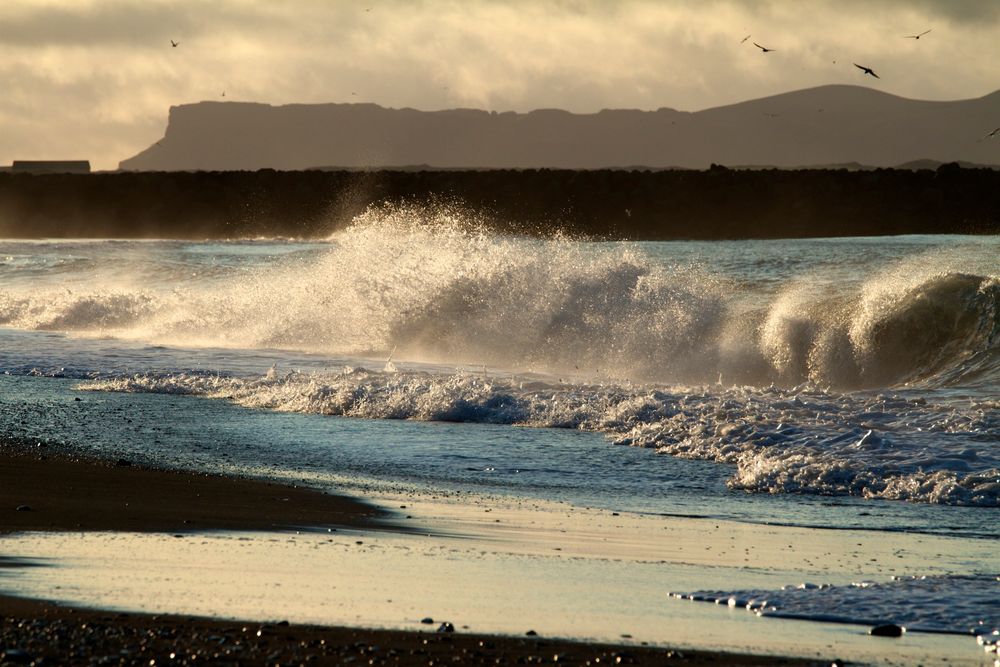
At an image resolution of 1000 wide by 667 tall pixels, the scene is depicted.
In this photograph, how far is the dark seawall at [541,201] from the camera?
62188 mm

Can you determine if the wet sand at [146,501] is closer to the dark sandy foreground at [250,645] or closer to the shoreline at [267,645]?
the dark sandy foreground at [250,645]

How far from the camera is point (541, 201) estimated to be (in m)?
72.1

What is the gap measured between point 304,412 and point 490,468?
414 cm

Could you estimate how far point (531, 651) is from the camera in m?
5.22

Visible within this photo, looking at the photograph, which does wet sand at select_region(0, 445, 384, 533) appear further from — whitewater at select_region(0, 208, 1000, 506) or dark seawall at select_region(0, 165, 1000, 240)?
dark seawall at select_region(0, 165, 1000, 240)

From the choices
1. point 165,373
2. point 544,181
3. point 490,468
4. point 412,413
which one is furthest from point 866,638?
point 544,181

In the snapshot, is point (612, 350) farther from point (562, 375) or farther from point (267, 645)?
point (267, 645)

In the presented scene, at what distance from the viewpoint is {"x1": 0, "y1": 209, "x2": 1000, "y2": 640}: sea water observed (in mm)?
10195

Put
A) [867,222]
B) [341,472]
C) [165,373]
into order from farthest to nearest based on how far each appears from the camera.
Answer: [867,222], [165,373], [341,472]

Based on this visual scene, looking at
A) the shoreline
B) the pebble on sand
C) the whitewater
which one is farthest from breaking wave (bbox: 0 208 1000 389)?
the shoreline

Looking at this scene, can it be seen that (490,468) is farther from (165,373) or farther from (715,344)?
(715,344)

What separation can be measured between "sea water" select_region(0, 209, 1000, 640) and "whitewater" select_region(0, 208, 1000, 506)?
0.05 m

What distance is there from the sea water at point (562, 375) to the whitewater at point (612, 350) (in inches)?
Result: 1.8

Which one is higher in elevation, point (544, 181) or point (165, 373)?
point (544, 181)
